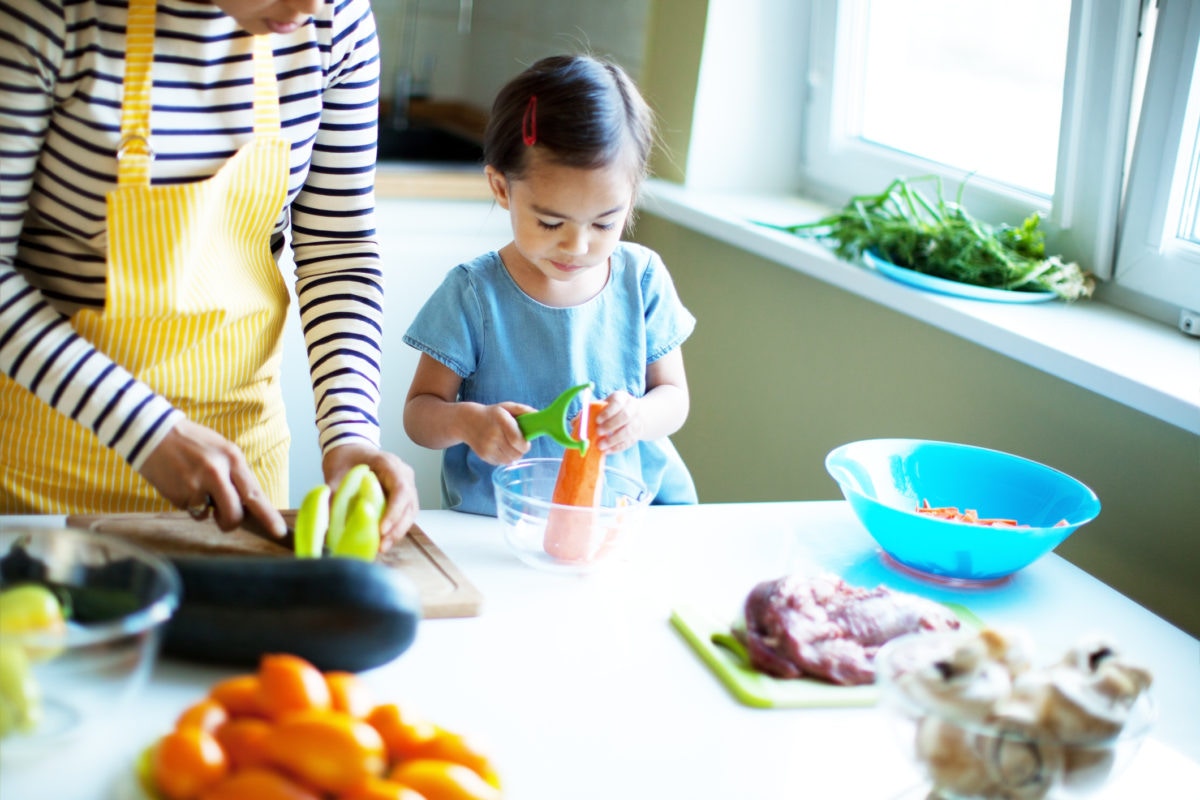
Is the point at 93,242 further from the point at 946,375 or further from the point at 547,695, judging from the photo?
the point at 946,375

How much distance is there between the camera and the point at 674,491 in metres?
1.70

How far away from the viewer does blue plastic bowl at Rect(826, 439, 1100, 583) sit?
4.19ft

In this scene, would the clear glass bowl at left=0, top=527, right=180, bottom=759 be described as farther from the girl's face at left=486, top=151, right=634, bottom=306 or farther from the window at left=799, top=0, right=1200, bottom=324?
the window at left=799, top=0, right=1200, bottom=324

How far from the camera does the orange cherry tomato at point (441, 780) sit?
0.74 m

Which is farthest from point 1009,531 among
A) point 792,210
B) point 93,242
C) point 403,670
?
point 792,210

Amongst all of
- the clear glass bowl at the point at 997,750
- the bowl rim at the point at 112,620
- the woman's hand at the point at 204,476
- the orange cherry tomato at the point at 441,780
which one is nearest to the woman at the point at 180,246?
the woman's hand at the point at 204,476

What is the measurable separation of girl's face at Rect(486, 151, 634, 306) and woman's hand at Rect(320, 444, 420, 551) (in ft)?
1.13

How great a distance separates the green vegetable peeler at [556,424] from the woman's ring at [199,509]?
1.09 feet

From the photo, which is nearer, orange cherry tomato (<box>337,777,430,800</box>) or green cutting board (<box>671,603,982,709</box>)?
orange cherry tomato (<box>337,777,430,800</box>)

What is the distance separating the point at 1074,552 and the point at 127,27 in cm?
129

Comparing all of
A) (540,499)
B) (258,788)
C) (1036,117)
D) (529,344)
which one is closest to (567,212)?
(529,344)

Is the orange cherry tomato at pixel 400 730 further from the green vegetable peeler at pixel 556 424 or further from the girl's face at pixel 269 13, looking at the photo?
the girl's face at pixel 269 13

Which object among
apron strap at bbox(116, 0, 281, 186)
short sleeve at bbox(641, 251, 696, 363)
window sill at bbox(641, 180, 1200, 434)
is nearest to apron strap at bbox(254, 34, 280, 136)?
apron strap at bbox(116, 0, 281, 186)

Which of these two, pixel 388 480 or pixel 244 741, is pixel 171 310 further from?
pixel 244 741
